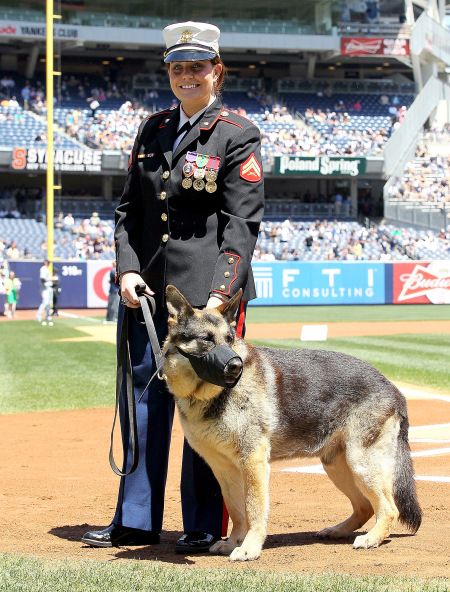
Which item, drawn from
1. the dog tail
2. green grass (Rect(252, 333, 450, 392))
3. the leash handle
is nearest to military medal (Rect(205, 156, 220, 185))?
the leash handle

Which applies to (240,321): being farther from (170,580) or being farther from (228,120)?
(170,580)

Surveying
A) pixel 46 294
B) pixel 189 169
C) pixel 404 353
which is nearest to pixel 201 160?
pixel 189 169

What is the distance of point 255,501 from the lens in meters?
5.13

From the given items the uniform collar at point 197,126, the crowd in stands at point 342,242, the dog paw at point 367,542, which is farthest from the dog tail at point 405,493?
the crowd in stands at point 342,242

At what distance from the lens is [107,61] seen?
2178 inches

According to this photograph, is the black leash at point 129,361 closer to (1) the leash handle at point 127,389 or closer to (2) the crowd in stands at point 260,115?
(1) the leash handle at point 127,389

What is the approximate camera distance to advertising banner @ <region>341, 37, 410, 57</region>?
181ft

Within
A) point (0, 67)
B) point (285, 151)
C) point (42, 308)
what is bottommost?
point (42, 308)

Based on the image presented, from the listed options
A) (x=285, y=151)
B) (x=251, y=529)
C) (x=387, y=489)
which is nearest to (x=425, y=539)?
(x=387, y=489)

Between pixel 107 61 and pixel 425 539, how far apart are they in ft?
171

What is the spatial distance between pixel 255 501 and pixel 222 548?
49cm

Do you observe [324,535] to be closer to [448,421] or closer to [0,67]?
[448,421]

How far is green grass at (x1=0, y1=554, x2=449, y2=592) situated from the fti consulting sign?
45.2 metres

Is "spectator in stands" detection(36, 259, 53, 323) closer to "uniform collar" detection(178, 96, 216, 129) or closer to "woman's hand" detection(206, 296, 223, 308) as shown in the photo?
"uniform collar" detection(178, 96, 216, 129)
